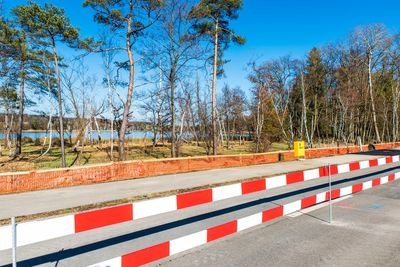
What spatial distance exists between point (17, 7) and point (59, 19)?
2160 millimetres

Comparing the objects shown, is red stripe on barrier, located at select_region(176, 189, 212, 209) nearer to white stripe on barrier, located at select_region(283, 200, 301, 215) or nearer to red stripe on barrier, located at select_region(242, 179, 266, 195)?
red stripe on barrier, located at select_region(242, 179, 266, 195)

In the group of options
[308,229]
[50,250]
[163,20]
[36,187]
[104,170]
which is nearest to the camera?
[50,250]

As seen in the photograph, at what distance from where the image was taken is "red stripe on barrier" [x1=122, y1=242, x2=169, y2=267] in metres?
3.26

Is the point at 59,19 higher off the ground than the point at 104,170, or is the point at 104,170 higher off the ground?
the point at 59,19

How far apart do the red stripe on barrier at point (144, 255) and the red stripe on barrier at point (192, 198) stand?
2.09 ft

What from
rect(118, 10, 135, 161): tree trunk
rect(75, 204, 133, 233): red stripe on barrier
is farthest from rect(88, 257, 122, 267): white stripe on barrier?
rect(118, 10, 135, 161): tree trunk

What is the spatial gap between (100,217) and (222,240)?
231 cm

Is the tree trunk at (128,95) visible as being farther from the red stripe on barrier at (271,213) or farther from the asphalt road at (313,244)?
the red stripe on barrier at (271,213)

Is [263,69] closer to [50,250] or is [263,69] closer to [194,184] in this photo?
[194,184]

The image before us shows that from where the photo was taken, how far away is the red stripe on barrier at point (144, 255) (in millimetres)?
3264

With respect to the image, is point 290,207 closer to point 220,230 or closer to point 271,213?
point 271,213

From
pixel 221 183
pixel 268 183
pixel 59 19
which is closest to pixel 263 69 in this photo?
pixel 59 19

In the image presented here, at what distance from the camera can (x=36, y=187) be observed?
410 inches

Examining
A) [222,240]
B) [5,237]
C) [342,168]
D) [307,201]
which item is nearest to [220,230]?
Result: [222,240]
